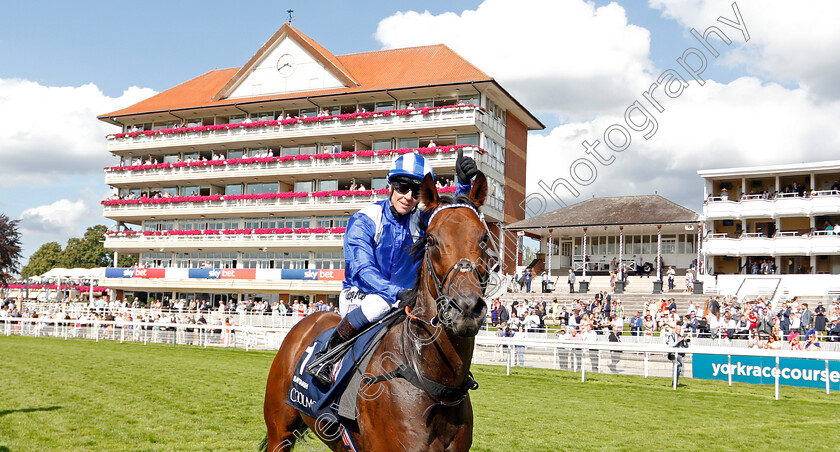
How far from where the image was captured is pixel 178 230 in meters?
46.5

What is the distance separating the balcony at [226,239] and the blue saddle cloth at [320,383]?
35.8 meters

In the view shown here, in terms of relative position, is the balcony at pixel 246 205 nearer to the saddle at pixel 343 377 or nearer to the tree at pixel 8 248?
the tree at pixel 8 248

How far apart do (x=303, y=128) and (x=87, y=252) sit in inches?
2069

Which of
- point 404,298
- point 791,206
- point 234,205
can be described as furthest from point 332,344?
point 234,205

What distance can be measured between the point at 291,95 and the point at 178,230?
39.4 feet

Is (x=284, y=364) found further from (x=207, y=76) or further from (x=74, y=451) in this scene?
(x=207, y=76)

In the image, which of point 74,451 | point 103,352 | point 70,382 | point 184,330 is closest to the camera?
point 74,451

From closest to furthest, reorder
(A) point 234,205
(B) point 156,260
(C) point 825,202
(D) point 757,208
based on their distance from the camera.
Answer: (C) point 825,202 → (D) point 757,208 → (A) point 234,205 → (B) point 156,260

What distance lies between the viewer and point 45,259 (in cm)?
8469

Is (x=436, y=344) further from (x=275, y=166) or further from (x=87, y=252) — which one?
(x=87, y=252)

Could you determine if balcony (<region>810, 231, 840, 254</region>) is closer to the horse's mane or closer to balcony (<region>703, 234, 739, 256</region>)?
balcony (<region>703, 234, 739, 256</region>)

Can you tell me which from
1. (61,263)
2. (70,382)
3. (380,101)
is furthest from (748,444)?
(61,263)

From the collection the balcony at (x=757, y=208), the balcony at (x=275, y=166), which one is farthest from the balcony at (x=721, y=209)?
the balcony at (x=275, y=166)

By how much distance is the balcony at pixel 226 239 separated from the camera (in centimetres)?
4144
